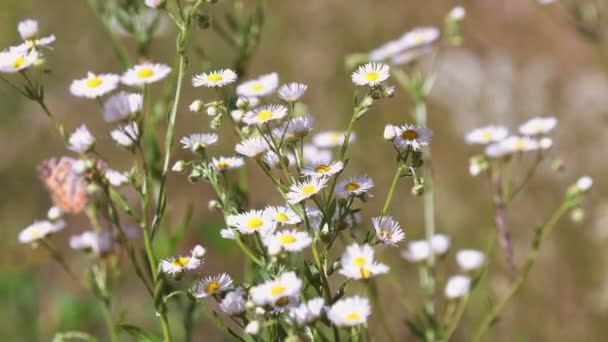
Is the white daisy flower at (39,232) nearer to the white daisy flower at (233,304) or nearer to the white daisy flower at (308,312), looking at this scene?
the white daisy flower at (233,304)

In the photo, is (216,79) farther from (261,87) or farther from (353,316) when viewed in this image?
(353,316)

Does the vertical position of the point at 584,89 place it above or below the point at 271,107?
above

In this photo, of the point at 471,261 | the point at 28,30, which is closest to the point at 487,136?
the point at 471,261

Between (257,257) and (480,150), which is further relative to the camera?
(480,150)

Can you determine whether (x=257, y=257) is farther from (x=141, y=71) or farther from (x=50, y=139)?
(x=50, y=139)

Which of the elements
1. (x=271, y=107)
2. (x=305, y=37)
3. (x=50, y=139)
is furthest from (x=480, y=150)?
(x=271, y=107)
